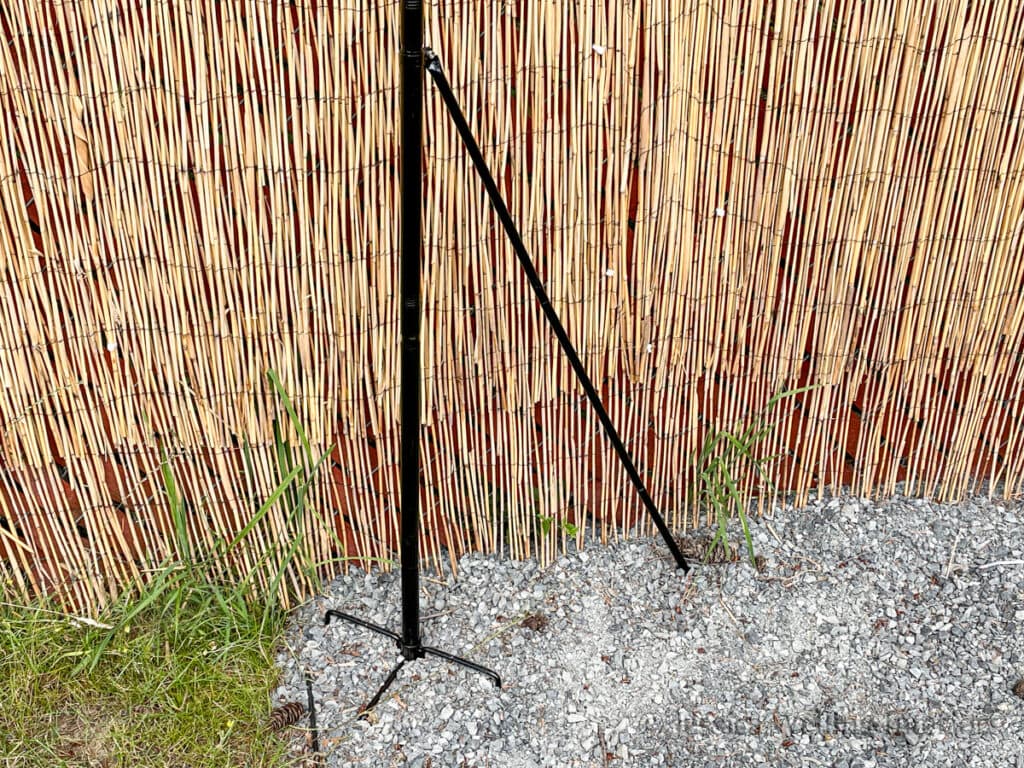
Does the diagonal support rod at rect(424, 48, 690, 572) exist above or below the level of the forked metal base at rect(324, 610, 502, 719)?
above

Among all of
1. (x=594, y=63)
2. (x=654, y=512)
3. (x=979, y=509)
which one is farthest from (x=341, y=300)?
(x=979, y=509)

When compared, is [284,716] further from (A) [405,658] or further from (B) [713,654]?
(B) [713,654]

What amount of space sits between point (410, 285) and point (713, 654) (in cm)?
108

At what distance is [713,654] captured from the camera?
215 cm

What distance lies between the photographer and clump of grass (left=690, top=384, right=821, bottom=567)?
2.28m

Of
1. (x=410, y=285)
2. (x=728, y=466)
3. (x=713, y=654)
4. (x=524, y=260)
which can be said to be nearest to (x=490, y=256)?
(x=524, y=260)

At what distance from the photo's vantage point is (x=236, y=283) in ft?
6.25

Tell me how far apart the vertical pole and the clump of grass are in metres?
0.72

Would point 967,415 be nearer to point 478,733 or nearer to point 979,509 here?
point 979,509

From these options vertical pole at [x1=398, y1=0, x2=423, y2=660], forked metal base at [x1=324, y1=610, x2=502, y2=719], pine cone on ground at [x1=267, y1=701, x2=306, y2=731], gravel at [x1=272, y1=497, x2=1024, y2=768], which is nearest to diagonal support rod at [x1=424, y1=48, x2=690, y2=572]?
vertical pole at [x1=398, y1=0, x2=423, y2=660]

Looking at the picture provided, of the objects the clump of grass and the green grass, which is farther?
the clump of grass

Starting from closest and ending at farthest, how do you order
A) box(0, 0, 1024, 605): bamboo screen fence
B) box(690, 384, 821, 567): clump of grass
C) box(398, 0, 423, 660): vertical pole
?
box(398, 0, 423, 660): vertical pole, box(0, 0, 1024, 605): bamboo screen fence, box(690, 384, 821, 567): clump of grass

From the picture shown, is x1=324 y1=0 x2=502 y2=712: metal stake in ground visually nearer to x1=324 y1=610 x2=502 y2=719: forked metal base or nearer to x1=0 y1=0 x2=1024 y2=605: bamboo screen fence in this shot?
x1=324 y1=610 x2=502 y2=719: forked metal base

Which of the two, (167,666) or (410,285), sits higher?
(410,285)
